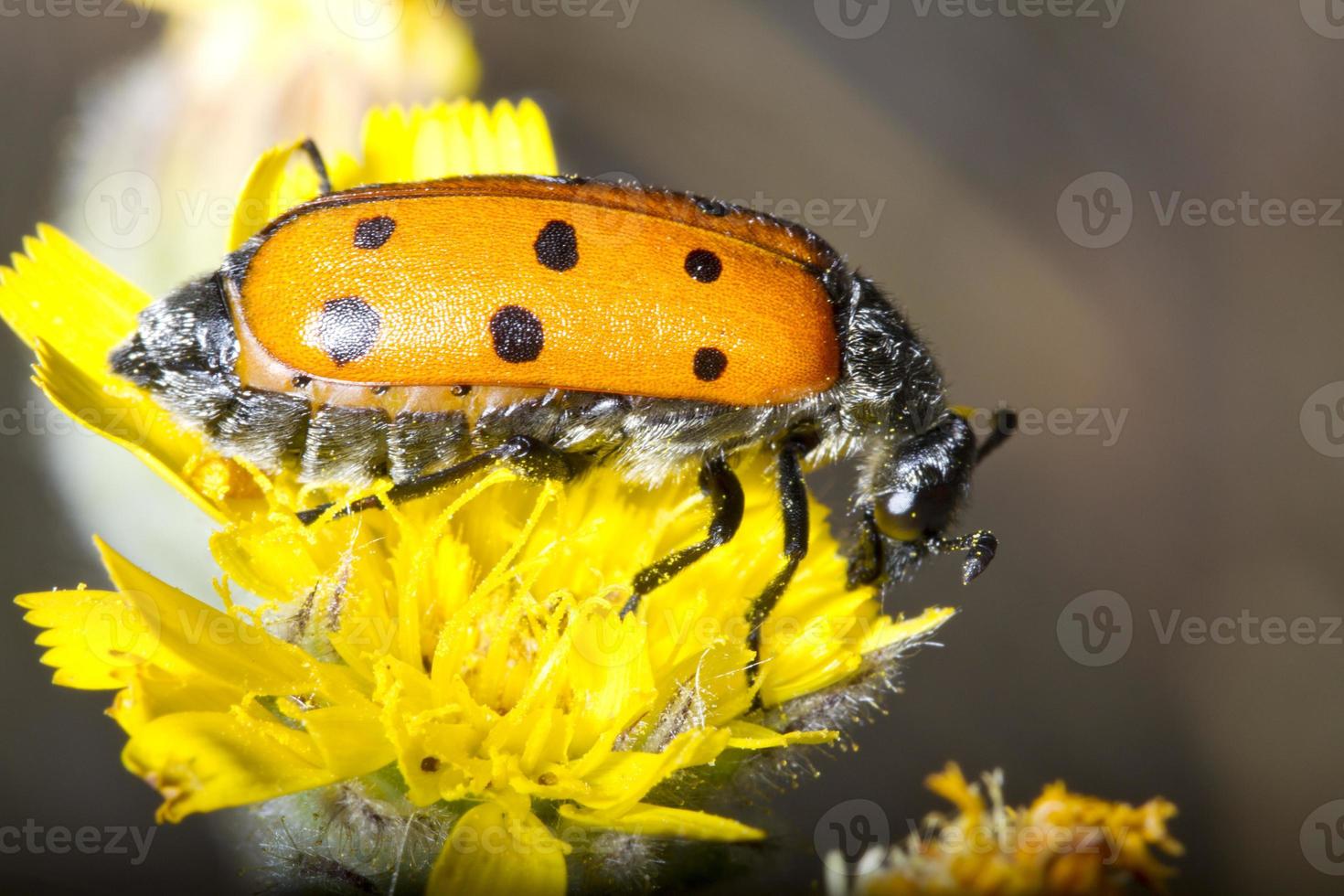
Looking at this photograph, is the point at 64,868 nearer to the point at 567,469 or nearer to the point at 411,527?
the point at 411,527

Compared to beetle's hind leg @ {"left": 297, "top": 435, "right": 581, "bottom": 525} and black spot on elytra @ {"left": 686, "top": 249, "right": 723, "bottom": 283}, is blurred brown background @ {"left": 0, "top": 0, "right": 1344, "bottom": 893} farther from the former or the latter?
black spot on elytra @ {"left": 686, "top": 249, "right": 723, "bottom": 283}

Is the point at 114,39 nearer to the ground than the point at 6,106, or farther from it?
farther from it

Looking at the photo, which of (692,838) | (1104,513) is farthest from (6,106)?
A: (1104,513)
